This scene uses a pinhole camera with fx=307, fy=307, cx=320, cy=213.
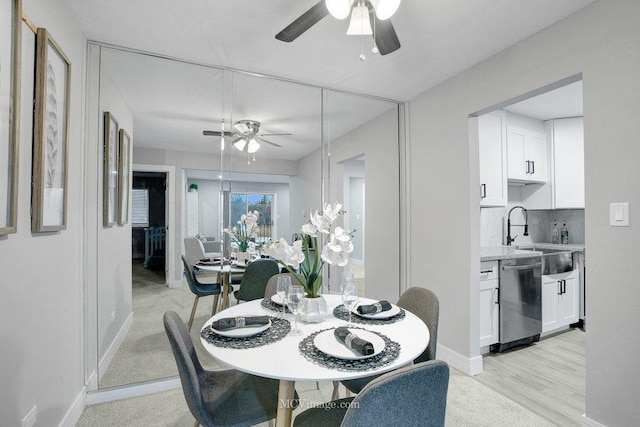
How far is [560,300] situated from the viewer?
10.5 feet

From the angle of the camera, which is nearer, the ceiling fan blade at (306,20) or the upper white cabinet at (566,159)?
the ceiling fan blade at (306,20)

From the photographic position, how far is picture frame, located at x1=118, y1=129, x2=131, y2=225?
2312mm

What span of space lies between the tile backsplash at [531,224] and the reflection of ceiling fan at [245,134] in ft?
9.09

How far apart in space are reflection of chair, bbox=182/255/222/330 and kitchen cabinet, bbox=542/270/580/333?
10.3 ft

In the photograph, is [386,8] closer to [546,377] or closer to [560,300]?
[546,377]

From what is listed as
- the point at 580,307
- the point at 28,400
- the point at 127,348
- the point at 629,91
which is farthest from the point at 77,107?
the point at 580,307

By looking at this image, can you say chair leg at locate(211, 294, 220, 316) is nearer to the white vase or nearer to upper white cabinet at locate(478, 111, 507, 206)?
the white vase

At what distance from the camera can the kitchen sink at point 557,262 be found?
10.2 feet

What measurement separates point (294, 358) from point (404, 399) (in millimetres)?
445

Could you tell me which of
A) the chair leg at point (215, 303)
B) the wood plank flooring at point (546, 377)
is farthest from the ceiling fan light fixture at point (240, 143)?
the wood plank flooring at point (546, 377)

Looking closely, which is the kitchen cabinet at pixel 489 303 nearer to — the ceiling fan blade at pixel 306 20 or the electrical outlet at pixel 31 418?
the ceiling fan blade at pixel 306 20

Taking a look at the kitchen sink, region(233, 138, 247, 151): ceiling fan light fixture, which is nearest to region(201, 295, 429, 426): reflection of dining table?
region(233, 138, 247, 151): ceiling fan light fixture

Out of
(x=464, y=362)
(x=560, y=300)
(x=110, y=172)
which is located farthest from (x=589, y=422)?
(x=110, y=172)

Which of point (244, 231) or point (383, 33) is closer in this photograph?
point (383, 33)
